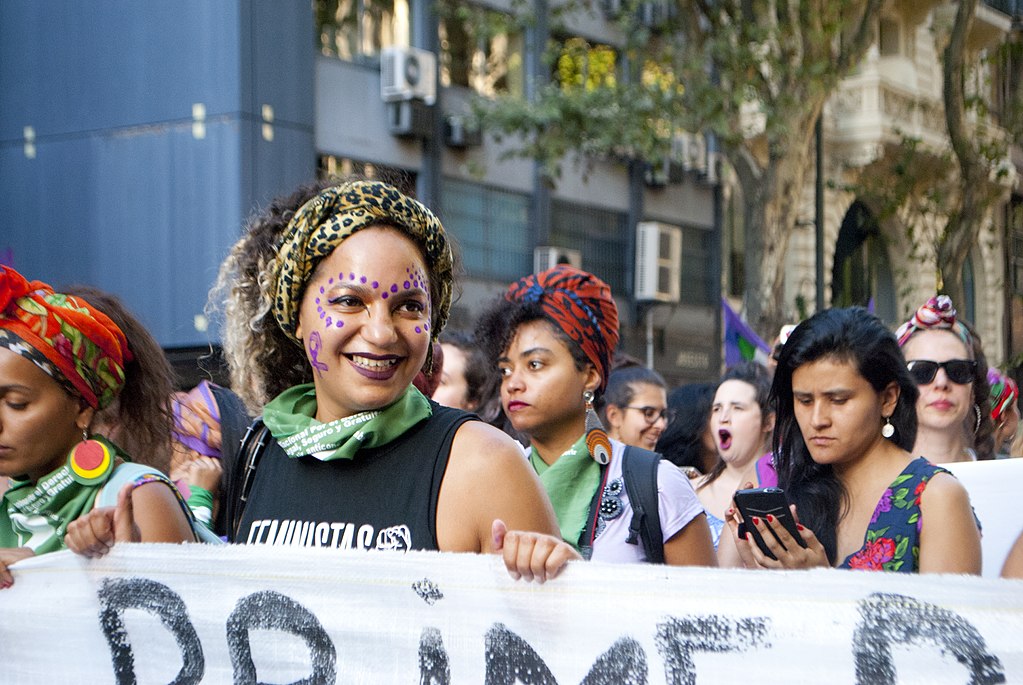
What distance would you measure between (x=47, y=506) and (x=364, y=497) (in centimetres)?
65

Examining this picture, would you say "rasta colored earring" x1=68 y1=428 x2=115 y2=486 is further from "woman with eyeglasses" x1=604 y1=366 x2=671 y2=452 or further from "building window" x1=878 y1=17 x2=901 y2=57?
"building window" x1=878 y1=17 x2=901 y2=57

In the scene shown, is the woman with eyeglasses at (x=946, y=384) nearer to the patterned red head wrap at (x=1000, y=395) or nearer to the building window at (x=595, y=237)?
the patterned red head wrap at (x=1000, y=395)

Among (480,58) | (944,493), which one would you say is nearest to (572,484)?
(944,493)

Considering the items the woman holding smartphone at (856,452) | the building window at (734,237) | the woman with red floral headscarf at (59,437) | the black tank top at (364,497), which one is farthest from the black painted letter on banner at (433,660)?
the building window at (734,237)

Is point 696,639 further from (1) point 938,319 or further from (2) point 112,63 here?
(2) point 112,63

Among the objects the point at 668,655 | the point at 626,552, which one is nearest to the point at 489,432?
the point at 668,655

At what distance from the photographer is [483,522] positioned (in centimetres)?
246

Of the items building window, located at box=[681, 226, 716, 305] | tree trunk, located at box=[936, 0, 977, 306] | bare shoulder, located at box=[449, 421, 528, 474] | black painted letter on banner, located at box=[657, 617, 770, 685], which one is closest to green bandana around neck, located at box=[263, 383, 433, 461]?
bare shoulder, located at box=[449, 421, 528, 474]

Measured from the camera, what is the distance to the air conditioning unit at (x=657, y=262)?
2311 centimetres

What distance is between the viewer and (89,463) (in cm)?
272

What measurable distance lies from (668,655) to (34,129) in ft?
51.9

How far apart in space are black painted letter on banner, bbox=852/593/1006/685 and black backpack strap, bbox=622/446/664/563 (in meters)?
1.26

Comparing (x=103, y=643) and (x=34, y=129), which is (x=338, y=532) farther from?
(x=34, y=129)

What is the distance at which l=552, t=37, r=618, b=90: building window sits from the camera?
20.8m
